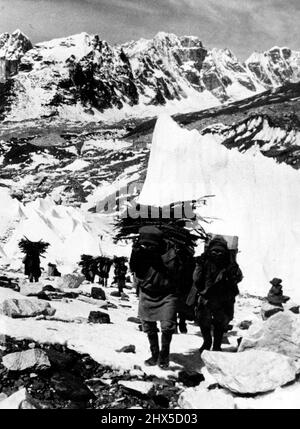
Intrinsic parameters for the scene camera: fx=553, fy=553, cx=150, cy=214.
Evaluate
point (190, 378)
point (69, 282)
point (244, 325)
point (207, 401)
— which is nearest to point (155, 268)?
point (190, 378)

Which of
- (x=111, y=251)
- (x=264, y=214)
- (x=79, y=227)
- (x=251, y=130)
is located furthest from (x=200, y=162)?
(x=251, y=130)

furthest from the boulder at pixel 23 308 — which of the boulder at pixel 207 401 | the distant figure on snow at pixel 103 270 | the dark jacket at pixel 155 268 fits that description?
the distant figure on snow at pixel 103 270

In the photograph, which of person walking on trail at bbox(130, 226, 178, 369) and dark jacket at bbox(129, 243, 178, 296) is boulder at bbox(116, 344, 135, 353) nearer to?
person walking on trail at bbox(130, 226, 178, 369)

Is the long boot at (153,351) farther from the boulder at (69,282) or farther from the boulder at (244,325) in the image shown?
the boulder at (69,282)

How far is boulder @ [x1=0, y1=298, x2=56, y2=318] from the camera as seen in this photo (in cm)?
943

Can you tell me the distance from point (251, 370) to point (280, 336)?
4.26 feet

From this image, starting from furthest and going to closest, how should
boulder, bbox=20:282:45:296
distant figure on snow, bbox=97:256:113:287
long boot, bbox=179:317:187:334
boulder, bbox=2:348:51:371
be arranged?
distant figure on snow, bbox=97:256:113:287 < boulder, bbox=20:282:45:296 < long boot, bbox=179:317:187:334 < boulder, bbox=2:348:51:371

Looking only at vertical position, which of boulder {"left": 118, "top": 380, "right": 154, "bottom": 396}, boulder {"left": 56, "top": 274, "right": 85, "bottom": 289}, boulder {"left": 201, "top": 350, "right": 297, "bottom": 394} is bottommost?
boulder {"left": 56, "top": 274, "right": 85, "bottom": 289}

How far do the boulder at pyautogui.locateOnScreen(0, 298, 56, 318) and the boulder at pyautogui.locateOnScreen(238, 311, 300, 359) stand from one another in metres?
4.01

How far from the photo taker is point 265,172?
35.9 meters

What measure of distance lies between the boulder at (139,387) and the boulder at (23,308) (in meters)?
3.58

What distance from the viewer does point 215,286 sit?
7.95 metres

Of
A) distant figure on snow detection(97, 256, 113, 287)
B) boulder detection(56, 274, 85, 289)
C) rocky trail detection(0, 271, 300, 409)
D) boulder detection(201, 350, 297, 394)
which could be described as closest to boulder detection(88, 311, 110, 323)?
rocky trail detection(0, 271, 300, 409)

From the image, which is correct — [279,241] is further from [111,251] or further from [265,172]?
[111,251]
